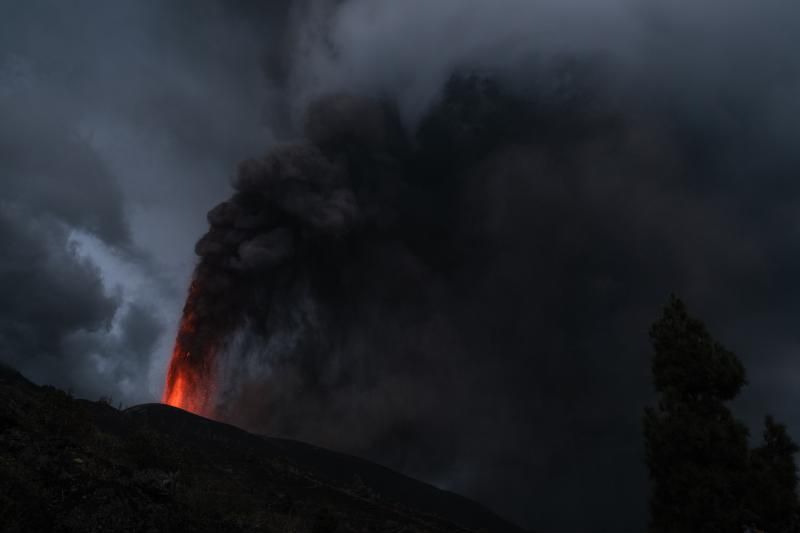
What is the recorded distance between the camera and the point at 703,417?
53.2 ft

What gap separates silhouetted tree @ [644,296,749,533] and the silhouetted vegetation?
27 mm

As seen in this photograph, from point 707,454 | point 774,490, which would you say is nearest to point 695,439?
point 707,454

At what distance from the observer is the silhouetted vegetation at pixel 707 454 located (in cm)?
1462

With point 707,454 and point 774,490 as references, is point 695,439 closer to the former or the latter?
point 707,454

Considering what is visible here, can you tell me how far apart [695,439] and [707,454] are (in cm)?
59

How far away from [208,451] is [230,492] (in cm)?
8976

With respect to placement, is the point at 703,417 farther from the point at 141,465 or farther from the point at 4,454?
the point at 141,465

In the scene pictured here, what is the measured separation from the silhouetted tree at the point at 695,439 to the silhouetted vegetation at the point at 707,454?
0.09ft

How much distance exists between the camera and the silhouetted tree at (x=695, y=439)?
14.8 meters

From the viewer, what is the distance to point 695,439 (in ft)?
51.3

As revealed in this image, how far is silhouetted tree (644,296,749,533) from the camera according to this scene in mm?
14820

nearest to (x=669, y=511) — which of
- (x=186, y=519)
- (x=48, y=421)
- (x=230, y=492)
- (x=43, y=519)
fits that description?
(x=186, y=519)

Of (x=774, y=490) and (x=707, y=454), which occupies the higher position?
(x=707, y=454)

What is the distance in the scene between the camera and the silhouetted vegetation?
14.6 metres
